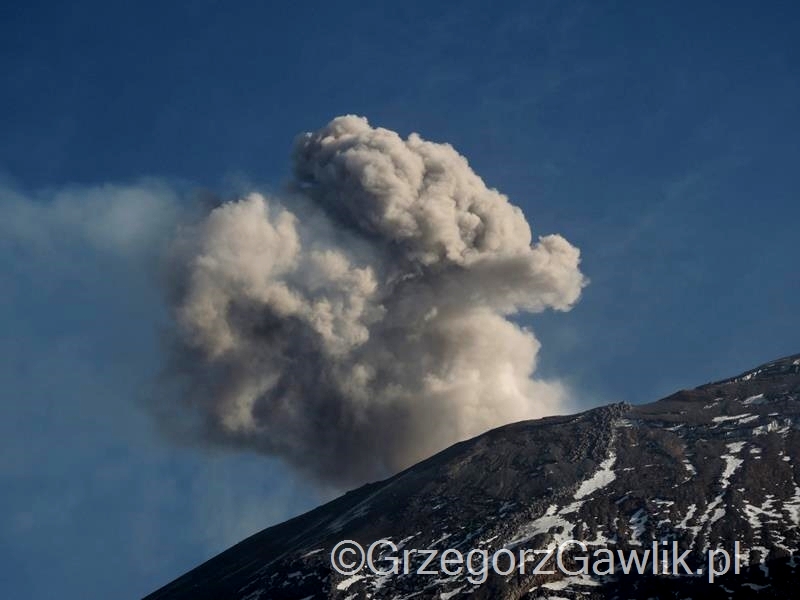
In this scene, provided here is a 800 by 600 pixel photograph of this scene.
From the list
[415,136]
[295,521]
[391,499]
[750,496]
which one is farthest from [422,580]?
[415,136]

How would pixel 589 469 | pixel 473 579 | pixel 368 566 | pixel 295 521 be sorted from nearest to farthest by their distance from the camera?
pixel 473 579 < pixel 368 566 < pixel 589 469 < pixel 295 521

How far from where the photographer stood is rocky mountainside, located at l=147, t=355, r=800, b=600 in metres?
84.6

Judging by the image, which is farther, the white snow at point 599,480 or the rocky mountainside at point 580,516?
the white snow at point 599,480

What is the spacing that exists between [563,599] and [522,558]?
23.2ft

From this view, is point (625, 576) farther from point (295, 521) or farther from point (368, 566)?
point (295, 521)

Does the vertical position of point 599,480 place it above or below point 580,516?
above

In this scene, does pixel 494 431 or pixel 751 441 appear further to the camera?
pixel 494 431

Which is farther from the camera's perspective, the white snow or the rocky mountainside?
the white snow

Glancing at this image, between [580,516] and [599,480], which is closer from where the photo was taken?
[580,516]

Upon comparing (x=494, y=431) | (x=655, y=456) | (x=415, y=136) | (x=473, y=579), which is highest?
(x=415, y=136)

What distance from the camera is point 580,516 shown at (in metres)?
95.4

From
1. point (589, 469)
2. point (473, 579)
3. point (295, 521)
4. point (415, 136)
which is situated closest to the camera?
point (473, 579)

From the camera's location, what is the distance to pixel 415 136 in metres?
142

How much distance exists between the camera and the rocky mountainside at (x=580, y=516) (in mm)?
84625
